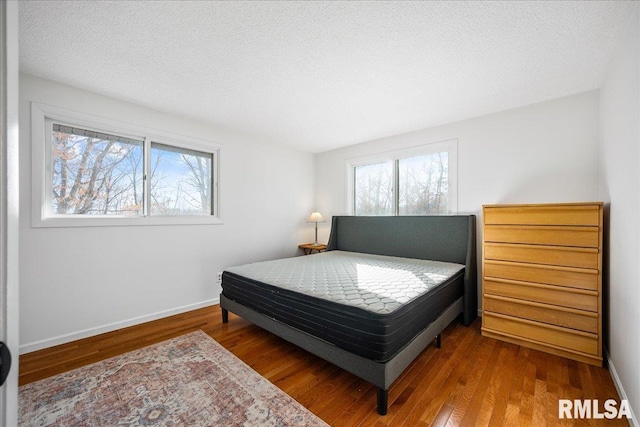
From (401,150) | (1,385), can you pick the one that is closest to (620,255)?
(401,150)

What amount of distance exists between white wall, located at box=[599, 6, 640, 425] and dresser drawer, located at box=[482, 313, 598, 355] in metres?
0.14

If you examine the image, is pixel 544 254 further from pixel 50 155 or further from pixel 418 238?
pixel 50 155

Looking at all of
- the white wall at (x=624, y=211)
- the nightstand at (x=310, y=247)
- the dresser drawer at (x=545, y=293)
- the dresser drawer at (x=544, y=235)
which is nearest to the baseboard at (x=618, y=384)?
the white wall at (x=624, y=211)

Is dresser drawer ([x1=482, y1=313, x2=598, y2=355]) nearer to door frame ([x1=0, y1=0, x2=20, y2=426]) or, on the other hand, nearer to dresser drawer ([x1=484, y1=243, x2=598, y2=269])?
dresser drawer ([x1=484, y1=243, x2=598, y2=269])

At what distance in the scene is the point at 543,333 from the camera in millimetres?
2311

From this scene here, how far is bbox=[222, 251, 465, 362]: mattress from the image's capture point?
167 centimetres

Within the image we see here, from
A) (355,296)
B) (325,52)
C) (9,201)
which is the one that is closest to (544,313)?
(355,296)

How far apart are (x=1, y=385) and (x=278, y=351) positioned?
6.56 ft

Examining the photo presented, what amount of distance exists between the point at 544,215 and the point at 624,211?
601 mm

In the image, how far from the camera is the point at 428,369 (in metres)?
2.03

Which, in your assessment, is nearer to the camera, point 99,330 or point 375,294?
point 375,294

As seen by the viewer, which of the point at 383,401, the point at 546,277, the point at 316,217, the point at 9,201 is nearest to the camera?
the point at 9,201

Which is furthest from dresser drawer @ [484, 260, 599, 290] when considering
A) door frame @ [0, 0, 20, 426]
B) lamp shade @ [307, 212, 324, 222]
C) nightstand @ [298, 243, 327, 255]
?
door frame @ [0, 0, 20, 426]

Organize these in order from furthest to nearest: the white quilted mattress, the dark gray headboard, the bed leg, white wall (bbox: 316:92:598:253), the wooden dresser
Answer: the dark gray headboard, white wall (bbox: 316:92:598:253), the wooden dresser, the white quilted mattress, the bed leg
